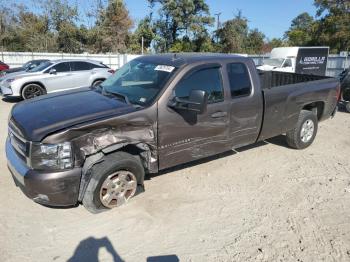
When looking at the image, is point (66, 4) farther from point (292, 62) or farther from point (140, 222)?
point (140, 222)

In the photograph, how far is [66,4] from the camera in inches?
1407

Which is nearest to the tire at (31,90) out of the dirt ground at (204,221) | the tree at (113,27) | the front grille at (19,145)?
the dirt ground at (204,221)

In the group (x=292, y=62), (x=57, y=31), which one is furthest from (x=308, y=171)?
(x=57, y=31)

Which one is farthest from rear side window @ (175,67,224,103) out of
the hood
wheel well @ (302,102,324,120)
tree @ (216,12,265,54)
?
tree @ (216,12,265,54)

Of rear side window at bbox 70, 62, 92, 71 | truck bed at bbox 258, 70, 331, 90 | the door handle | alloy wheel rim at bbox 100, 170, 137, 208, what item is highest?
rear side window at bbox 70, 62, 92, 71

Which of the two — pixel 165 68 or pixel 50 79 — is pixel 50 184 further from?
pixel 50 79

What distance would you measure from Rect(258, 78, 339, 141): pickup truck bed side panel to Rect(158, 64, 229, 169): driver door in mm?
991

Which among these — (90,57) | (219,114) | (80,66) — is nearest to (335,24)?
(90,57)

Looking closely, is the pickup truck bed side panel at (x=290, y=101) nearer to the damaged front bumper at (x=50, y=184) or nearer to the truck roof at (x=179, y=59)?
the truck roof at (x=179, y=59)

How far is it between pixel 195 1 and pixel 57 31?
17.0 meters

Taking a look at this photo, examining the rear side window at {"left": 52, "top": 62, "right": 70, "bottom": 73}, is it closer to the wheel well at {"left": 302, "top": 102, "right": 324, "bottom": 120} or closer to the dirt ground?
the dirt ground

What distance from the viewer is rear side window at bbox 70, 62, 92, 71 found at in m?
12.3

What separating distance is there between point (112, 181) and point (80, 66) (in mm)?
9745

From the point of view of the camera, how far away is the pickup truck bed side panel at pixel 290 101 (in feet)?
17.1
